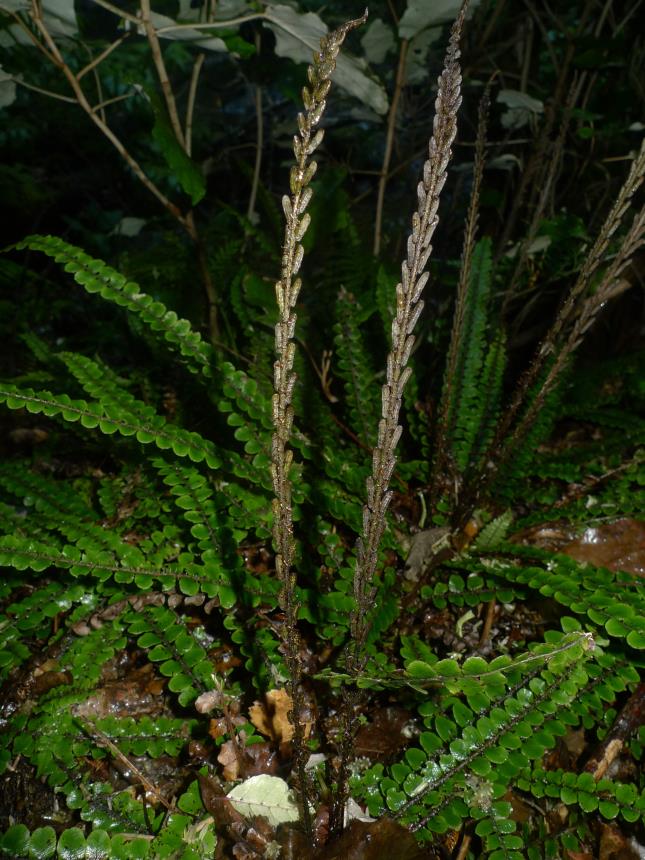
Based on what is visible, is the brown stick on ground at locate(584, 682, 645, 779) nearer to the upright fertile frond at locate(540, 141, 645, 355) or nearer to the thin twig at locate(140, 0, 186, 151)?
the upright fertile frond at locate(540, 141, 645, 355)

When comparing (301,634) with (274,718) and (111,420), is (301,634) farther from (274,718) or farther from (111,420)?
(111,420)

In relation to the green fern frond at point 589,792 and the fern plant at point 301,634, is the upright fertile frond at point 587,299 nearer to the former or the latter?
the fern plant at point 301,634

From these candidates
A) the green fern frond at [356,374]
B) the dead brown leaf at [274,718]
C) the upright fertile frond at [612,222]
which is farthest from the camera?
the green fern frond at [356,374]

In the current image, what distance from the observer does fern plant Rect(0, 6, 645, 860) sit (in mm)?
1178

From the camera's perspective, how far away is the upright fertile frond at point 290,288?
738 millimetres

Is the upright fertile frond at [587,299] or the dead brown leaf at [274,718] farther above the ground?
the upright fertile frond at [587,299]

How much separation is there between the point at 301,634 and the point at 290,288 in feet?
4.66

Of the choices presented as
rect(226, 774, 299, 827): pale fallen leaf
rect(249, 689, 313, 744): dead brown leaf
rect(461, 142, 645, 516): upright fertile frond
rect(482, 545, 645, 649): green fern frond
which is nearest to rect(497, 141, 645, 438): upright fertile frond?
rect(461, 142, 645, 516): upright fertile frond

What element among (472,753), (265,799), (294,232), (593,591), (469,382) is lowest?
(265,799)

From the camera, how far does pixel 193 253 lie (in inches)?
144

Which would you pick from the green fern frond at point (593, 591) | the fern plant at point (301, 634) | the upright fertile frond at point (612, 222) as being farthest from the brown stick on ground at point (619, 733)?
the upright fertile frond at point (612, 222)

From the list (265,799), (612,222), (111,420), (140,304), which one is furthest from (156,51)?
(265,799)

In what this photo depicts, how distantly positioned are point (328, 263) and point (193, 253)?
92 centimetres

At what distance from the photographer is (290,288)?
818 millimetres
